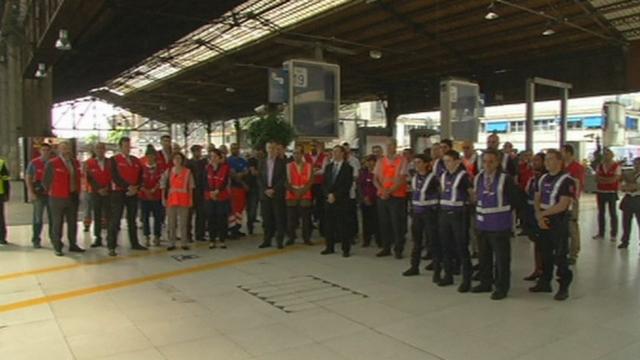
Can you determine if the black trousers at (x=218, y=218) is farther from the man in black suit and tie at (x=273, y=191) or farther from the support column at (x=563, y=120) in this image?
the support column at (x=563, y=120)

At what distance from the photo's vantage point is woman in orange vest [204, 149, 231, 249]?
805 cm

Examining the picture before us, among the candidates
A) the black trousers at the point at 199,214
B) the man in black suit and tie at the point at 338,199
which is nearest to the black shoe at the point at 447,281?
the man in black suit and tie at the point at 338,199

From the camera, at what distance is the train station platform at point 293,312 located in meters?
3.93

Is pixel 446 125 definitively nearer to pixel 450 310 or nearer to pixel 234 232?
pixel 234 232

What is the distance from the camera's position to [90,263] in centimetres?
702

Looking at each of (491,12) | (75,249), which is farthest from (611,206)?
(75,249)

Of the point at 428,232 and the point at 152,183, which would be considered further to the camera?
the point at 152,183

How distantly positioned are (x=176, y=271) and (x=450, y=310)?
11.1 feet

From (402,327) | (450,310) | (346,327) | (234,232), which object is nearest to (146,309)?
(346,327)

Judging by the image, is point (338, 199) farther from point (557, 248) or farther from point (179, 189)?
point (557, 248)

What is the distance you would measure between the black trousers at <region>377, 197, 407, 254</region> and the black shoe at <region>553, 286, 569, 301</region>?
2361 millimetres

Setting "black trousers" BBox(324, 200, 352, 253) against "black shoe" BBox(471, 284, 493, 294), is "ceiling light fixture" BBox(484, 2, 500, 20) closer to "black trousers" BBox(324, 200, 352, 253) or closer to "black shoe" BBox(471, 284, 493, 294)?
"black trousers" BBox(324, 200, 352, 253)

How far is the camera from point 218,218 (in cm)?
827

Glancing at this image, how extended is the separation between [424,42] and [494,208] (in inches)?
565
